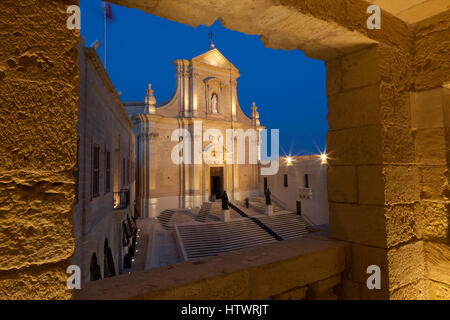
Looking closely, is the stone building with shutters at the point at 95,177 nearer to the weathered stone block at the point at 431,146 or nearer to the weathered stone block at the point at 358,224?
the weathered stone block at the point at 358,224

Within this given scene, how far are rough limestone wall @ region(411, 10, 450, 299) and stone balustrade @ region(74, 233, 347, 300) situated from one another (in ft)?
3.24

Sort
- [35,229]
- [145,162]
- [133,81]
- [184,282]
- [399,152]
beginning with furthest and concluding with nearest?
[133,81], [145,162], [399,152], [184,282], [35,229]

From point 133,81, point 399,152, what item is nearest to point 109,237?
point 399,152

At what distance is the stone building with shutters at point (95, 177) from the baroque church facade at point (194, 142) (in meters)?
8.44

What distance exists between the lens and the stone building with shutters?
5816 millimetres

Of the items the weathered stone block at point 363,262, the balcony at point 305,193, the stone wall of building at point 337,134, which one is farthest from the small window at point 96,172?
the balcony at point 305,193

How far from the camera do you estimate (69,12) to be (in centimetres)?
140

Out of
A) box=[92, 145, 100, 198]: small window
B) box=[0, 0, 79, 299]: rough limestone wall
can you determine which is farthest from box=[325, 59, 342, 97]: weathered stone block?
box=[92, 145, 100, 198]: small window

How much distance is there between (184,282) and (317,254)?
1.31 m

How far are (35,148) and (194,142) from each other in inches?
778

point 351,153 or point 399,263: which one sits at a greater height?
point 351,153

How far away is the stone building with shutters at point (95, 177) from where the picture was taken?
5.82m

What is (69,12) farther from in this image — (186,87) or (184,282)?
(186,87)

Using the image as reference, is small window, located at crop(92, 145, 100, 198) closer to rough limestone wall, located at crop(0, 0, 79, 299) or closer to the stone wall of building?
the stone wall of building
